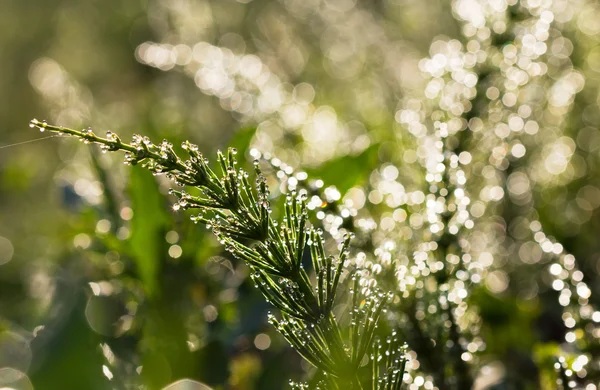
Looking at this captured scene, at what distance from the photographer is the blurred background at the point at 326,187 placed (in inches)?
19.4

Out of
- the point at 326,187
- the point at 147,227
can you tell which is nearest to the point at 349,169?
the point at 326,187

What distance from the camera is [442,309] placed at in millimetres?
396

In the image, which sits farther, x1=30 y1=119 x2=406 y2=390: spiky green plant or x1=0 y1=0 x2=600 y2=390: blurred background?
x1=0 y1=0 x2=600 y2=390: blurred background

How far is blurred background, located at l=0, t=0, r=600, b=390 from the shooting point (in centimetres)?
49

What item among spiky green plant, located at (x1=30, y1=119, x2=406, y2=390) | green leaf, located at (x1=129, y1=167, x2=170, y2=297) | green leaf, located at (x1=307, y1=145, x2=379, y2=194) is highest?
green leaf, located at (x1=307, y1=145, x2=379, y2=194)

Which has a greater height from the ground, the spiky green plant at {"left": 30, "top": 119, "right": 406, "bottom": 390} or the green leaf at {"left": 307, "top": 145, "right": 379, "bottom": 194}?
the green leaf at {"left": 307, "top": 145, "right": 379, "bottom": 194}

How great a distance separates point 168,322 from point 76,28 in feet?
4.92

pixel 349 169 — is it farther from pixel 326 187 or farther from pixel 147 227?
pixel 147 227

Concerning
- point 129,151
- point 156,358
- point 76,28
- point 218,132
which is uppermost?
point 76,28

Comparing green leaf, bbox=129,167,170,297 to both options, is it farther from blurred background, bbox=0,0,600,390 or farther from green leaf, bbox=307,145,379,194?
green leaf, bbox=307,145,379,194

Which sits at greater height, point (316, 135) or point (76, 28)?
point (76, 28)

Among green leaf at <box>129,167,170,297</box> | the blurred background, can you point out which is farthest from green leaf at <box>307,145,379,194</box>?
green leaf at <box>129,167,170,297</box>

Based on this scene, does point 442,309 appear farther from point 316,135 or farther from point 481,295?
point 316,135

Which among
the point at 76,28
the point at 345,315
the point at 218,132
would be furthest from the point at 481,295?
the point at 76,28
